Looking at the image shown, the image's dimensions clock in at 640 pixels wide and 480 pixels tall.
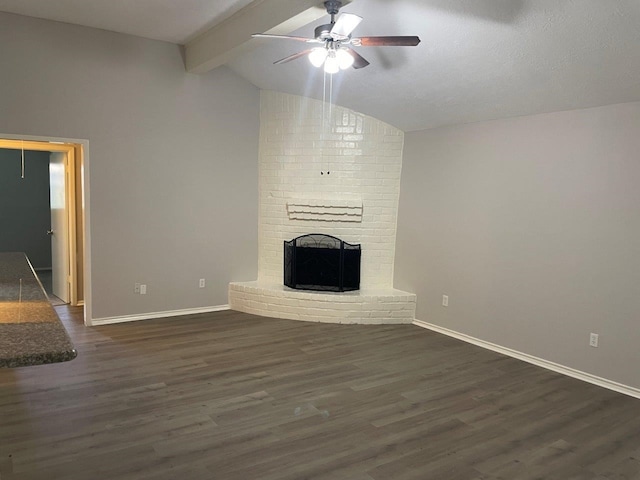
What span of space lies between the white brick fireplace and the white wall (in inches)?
0.5

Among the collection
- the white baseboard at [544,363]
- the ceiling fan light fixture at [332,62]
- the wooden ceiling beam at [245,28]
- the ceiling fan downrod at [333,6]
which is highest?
the wooden ceiling beam at [245,28]

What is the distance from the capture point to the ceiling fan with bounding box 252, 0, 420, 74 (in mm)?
2848

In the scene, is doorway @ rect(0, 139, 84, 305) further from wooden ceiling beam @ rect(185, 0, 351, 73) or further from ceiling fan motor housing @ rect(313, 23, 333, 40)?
ceiling fan motor housing @ rect(313, 23, 333, 40)

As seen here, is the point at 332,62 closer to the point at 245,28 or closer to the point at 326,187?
the point at 245,28

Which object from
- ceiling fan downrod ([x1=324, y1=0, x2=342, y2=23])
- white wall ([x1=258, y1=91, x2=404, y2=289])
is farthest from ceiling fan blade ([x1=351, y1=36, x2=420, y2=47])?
white wall ([x1=258, y1=91, x2=404, y2=289])

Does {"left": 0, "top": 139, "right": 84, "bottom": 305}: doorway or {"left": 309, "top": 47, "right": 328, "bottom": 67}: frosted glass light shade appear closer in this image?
{"left": 309, "top": 47, "right": 328, "bottom": 67}: frosted glass light shade

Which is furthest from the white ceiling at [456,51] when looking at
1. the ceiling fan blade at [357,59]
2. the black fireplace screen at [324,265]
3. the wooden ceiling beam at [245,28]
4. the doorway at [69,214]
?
the doorway at [69,214]

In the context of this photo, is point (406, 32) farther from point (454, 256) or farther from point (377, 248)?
point (377, 248)

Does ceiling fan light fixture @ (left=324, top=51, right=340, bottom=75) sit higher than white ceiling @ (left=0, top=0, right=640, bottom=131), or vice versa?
white ceiling @ (left=0, top=0, right=640, bottom=131)

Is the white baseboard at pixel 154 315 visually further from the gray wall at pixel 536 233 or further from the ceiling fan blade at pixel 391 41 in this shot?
the ceiling fan blade at pixel 391 41

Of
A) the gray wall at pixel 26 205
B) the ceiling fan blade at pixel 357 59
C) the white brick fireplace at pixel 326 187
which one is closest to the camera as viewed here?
the ceiling fan blade at pixel 357 59

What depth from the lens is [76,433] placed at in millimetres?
2764

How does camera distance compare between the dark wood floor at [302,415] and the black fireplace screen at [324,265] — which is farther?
the black fireplace screen at [324,265]

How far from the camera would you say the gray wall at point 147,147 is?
4492 millimetres
